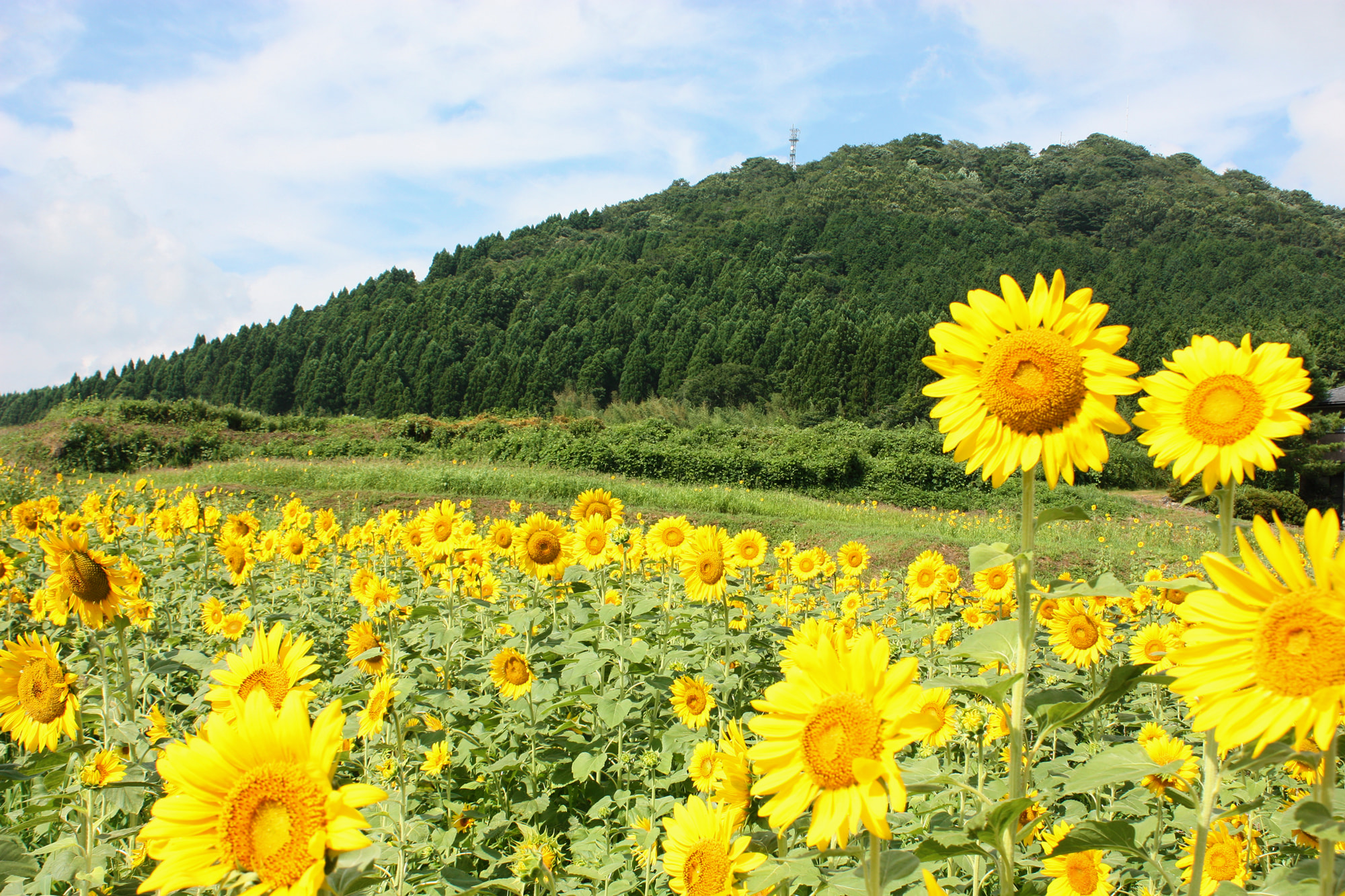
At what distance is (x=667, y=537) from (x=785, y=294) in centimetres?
5045

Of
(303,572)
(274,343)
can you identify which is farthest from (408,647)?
(274,343)

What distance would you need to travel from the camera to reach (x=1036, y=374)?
4.29 ft

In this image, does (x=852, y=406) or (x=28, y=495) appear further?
(x=852, y=406)

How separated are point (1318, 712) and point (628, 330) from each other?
49382 mm

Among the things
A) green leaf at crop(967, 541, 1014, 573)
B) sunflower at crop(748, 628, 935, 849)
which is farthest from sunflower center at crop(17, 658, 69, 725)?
green leaf at crop(967, 541, 1014, 573)

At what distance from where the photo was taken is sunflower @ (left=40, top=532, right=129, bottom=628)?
2213 mm

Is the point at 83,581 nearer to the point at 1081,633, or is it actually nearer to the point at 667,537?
the point at 667,537

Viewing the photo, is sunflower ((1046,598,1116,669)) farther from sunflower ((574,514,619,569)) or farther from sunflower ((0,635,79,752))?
sunflower ((0,635,79,752))

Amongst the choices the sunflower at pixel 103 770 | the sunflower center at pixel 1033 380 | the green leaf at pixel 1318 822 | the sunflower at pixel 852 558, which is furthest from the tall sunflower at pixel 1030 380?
the sunflower at pixel 852 558

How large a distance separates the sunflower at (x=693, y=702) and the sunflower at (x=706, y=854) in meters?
1.24

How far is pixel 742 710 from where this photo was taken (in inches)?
131

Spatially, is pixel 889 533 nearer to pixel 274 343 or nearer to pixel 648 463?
pixel 648 463

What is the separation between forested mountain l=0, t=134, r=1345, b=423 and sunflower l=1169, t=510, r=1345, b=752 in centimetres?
3215

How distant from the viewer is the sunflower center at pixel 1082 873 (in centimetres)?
174
